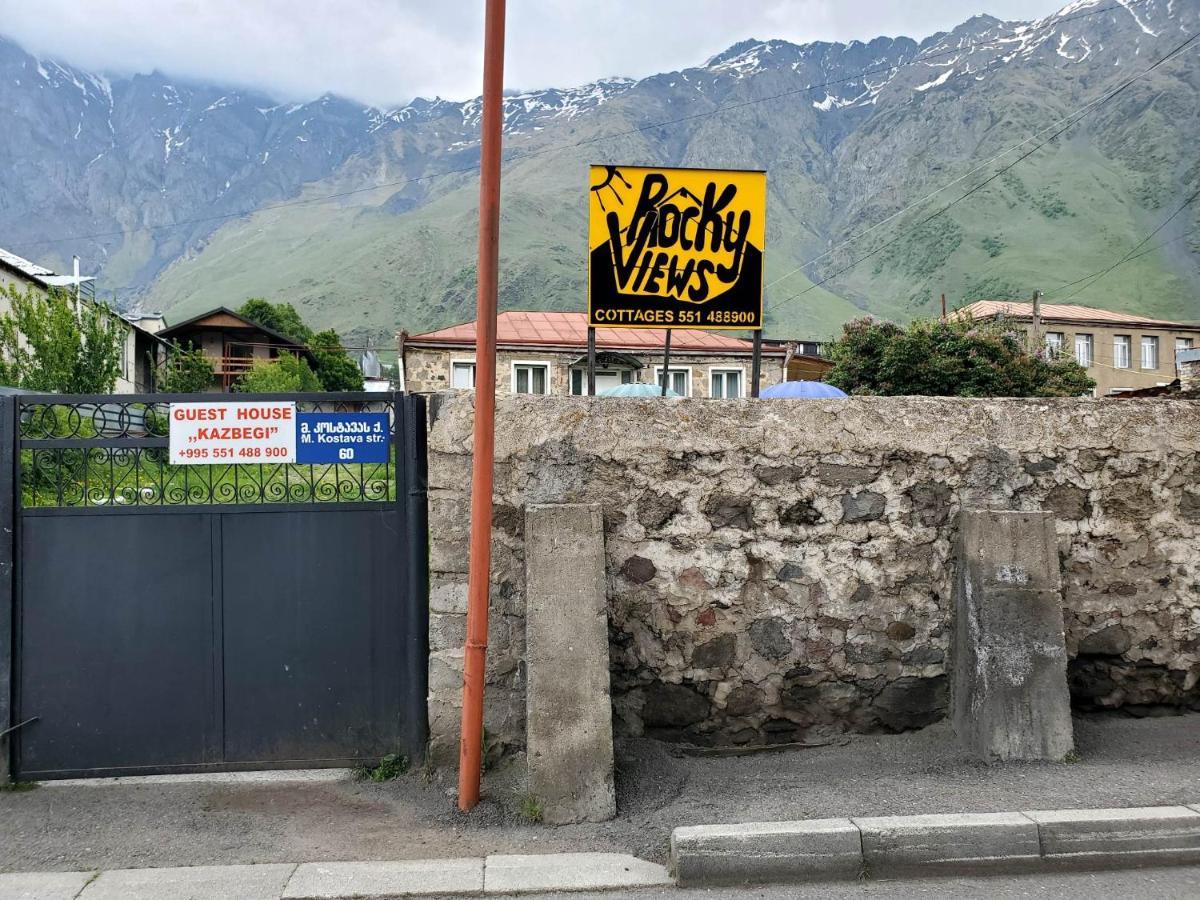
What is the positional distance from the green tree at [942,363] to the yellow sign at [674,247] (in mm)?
25534

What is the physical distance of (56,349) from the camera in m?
22.8

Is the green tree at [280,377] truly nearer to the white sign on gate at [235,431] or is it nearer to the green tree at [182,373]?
the green tree at [182,373]

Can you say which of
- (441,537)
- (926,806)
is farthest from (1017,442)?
(441,537)

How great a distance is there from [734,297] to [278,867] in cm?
437

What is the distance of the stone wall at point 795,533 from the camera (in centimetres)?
506

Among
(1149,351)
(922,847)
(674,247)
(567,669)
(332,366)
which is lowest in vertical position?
(922,847)

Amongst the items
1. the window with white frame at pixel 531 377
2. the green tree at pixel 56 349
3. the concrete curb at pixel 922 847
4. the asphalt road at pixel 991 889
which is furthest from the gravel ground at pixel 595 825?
the window with white frame at pixel 531 377

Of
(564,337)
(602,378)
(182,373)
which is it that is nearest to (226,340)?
(182,373)

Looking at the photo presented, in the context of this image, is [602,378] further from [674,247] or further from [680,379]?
[674,247]

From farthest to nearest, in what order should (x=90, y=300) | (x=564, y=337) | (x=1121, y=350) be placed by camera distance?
(x=1121, y=350) → (x=564, y=337) → (x=90, y=300)

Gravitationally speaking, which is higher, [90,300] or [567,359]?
[90,300]

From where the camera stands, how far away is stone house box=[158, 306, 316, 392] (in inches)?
2156

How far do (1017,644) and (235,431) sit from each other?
472cm

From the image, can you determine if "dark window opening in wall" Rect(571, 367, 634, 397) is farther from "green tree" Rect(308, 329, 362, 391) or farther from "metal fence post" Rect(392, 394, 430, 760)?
"green tree" Rect(308, 329, 362, 391)
